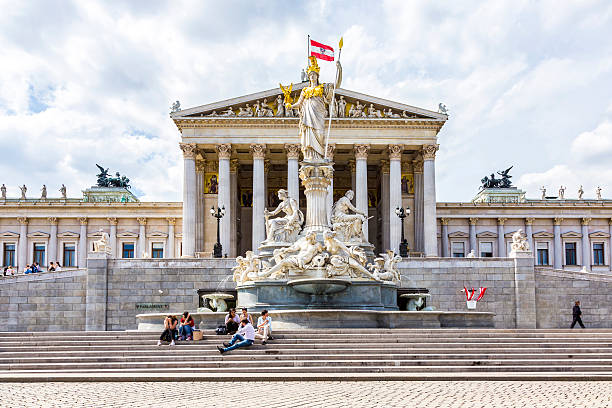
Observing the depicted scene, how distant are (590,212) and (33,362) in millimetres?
67889

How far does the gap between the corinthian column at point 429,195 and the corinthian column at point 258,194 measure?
45.3 ft

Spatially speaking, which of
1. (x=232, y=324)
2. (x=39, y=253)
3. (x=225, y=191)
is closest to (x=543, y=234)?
(x=225, y=191)

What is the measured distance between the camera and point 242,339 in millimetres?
18078

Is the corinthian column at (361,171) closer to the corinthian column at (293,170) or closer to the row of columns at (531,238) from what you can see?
the corinthian column at (293,170)

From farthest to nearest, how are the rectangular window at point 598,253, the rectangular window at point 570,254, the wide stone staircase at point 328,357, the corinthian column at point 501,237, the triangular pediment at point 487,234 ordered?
the rectangular window at point 598,253, the rectangular window at point 570,254, the triangular pediment at point 487,234, the corinthian column at point 501,237, the wide stone staircase at point 328,357

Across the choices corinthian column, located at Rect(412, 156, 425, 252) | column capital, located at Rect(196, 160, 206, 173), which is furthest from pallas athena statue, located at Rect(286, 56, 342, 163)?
column capital, located at Rect(196, 160, 206, 173)

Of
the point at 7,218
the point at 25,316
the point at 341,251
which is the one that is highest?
the point at 7,218

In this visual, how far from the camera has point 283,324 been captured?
2092 cm

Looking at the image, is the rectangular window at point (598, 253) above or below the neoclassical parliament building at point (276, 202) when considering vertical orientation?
below

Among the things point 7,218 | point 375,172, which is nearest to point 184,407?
point 375,172

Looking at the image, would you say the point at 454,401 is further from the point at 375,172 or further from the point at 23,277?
the point at 375,172

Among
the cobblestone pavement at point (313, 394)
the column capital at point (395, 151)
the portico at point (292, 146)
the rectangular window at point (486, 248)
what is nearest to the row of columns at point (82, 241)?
the portico at point (292, 146)

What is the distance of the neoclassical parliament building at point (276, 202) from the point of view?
61750mm

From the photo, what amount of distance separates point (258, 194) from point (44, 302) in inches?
948
